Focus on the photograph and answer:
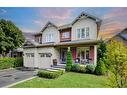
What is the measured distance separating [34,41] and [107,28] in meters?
3.48

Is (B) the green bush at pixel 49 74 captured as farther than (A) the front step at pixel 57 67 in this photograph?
No

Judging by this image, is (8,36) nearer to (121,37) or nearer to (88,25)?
(88,25)

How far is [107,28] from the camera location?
9.14 metres

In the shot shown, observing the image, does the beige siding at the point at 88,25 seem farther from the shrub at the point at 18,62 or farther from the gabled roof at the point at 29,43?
the shrub at the point at 18,62

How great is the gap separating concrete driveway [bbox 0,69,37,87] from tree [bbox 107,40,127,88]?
2.98 meters

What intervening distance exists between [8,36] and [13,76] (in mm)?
1672

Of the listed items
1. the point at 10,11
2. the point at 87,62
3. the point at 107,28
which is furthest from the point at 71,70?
the point at 10,11

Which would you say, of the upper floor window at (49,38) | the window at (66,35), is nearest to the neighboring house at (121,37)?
the window at (66,35)

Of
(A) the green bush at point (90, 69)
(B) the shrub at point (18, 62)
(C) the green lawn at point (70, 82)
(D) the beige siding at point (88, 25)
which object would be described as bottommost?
(C) the green lawn at point (70, 82)

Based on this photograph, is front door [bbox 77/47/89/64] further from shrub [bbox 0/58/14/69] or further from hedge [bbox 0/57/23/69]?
shrub [bbox 0/58/14/69]

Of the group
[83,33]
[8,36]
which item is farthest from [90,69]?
[8,36]

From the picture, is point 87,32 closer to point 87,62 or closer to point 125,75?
point 87,62

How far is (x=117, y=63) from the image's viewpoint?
6.84 meters

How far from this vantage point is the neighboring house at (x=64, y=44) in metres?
9.19
